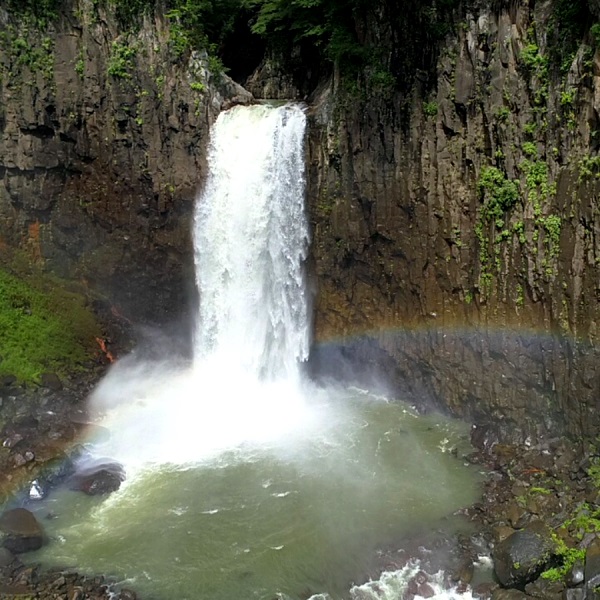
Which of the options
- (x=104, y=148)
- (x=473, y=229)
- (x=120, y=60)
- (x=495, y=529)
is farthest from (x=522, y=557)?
(x=120, y=60)

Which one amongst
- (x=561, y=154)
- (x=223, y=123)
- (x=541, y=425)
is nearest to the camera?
(x=561, y=154)

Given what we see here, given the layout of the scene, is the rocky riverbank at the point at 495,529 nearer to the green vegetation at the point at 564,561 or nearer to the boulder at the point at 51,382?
the green vegetation at the point at 564,561

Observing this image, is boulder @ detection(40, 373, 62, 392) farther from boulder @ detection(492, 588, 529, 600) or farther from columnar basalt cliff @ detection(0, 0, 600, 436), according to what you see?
boulder @ detection(492, 588, 529, 600)

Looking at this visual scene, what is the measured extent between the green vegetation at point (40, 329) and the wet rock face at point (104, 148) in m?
1.04

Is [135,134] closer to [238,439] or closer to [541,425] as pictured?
[238,439]

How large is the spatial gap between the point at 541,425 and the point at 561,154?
6.97 m

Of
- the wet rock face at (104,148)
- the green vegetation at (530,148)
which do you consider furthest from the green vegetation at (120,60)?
the green vegetation at (530,148)

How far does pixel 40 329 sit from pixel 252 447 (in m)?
9.05

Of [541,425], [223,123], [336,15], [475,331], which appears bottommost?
[541,425]

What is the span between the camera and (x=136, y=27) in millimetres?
20969

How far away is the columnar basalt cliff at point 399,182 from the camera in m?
14.6

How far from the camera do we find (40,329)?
2069 cm

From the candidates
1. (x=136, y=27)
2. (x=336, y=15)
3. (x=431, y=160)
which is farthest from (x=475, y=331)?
(x=136, y=27)

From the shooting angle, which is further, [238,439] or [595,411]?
[238,439]
